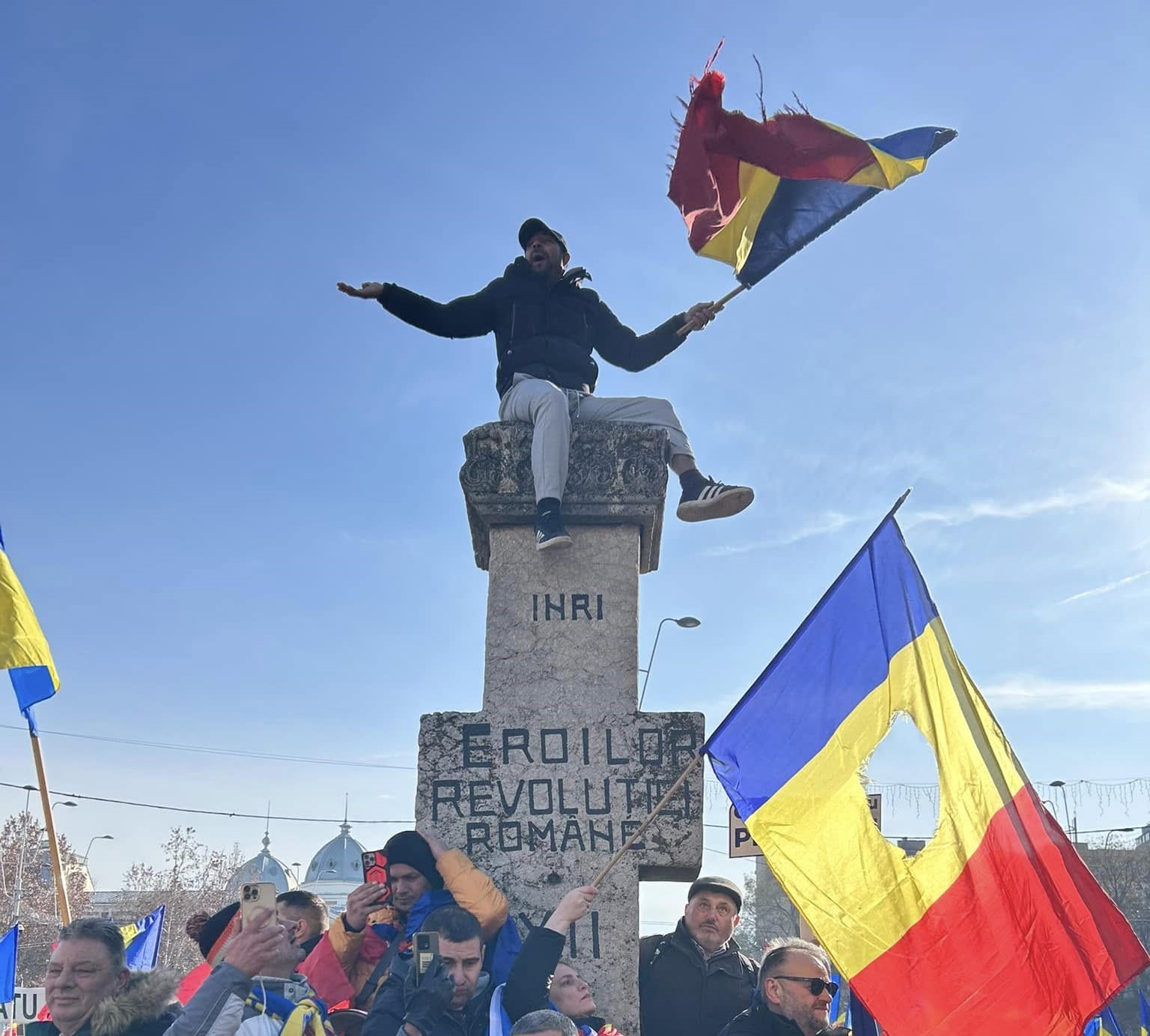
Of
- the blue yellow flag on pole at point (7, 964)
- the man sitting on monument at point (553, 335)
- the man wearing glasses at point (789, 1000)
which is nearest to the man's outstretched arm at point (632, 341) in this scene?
the man sitting on monument at point (553, 335)

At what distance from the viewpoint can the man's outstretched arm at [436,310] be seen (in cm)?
493

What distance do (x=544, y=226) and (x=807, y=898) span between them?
121 inches

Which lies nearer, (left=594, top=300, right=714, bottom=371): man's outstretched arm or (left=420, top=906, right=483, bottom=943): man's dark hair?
(left=420, top=906, right=483, bottom=943): man's dark hair

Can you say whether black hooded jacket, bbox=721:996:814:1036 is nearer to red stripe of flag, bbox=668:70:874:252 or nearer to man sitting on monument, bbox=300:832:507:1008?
man sitting on monument, bbox=300:832:507:1008

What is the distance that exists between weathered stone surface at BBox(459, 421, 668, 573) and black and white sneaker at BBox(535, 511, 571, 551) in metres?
0.15

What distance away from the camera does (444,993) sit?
3354mm

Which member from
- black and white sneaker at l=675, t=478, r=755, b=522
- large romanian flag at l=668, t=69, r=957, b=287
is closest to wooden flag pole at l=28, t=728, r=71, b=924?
black and white sneaker at l=675, t=478, r=755, b=522

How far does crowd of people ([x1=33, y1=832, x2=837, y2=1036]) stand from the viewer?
122 inches

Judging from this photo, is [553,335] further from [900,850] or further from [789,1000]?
[789,1000]

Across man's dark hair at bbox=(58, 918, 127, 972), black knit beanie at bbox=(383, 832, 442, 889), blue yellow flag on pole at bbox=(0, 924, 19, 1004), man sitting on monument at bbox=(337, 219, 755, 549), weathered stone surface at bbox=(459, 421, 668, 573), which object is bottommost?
blue yellow flag on pole at bbox=(0, 924, 19, 1004)

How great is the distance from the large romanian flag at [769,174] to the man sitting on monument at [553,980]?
2.73 metres

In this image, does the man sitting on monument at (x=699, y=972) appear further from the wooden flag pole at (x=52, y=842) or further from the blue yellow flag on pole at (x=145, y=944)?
the blue yellow flag on pole at (x=145, y=944)

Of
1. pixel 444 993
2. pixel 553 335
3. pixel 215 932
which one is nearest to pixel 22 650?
pixel 215 932

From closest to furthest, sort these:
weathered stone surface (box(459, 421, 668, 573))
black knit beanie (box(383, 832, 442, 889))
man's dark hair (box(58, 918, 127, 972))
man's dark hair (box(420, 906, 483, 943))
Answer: man's dark hair (box(58, 918, 127, 972)) → man's dark hair (box(420, 906, 483, 943)) → black knit beanie (box(383, 832, 442, 889)) → weathered stone surface (box(459, 421, 668, 573))
